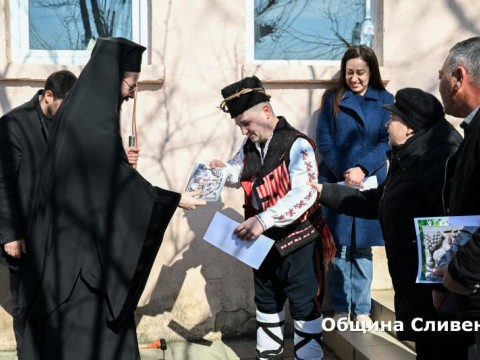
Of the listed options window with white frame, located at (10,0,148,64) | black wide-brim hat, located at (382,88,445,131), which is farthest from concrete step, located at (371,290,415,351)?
window with white frame, located at (10,0,148,64)

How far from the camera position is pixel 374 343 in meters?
4.62

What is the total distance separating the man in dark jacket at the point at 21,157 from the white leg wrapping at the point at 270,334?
1588 mm

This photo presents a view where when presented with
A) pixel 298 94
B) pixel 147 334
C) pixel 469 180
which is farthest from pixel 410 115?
pixel 147 334

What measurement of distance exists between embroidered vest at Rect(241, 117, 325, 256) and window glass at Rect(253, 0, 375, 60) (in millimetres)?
1423

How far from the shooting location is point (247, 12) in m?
5.28

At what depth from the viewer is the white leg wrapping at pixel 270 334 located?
167 inches

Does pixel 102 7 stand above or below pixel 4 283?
above

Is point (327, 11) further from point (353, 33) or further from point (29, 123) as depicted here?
point (29, 123)

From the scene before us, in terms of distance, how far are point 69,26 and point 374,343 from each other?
133 inches

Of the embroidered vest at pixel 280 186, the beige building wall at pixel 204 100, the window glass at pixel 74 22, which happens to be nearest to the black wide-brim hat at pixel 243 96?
the embroidered vest at pixel 280 186

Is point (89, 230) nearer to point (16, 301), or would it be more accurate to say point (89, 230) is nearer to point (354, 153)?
point (16, 301)

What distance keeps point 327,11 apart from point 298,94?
0.80m

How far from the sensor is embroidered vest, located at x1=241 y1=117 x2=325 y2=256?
13.2ft

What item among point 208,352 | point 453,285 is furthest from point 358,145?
point 453,285
